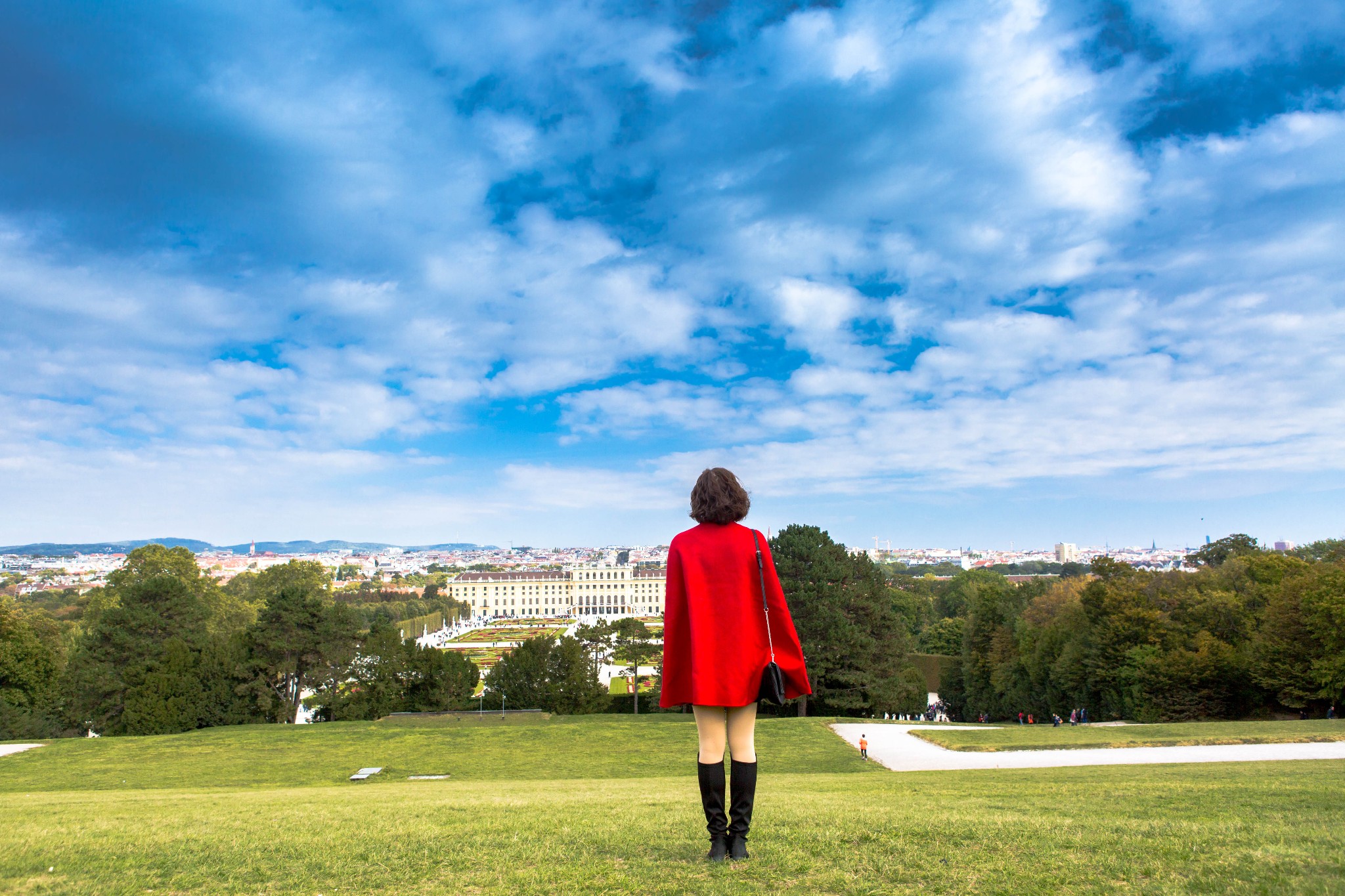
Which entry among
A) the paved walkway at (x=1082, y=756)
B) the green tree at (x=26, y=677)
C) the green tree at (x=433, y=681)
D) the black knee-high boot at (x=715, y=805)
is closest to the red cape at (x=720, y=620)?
the black knee-high boot at (x=715, y=805)

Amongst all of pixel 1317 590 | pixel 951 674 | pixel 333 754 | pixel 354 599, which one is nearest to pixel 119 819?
pixel 333 754

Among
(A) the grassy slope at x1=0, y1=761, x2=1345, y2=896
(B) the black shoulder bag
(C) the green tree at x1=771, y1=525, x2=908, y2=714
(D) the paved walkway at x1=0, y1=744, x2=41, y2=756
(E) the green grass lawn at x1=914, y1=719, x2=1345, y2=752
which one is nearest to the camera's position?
(A) the grassy slope at x1=0, y1=761, x2=1345, y2=896

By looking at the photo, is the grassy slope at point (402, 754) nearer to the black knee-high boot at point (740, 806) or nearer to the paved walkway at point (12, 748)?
the paved walkway at point (12, 748)

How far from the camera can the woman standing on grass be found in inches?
178

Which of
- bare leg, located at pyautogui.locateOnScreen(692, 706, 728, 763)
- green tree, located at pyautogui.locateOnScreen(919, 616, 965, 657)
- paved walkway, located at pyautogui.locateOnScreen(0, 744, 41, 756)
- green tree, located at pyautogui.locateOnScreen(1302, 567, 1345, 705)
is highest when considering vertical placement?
bare leg, located at pyautogui.locateOnScreen(692, 706, 728, 763)

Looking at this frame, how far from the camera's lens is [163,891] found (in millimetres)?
4320

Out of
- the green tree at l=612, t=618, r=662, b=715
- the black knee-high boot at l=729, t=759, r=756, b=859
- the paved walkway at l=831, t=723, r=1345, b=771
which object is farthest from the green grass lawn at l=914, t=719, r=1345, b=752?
the black knee-high boot at l=729, t=759, r=756, b=859

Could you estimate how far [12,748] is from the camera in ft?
82.2

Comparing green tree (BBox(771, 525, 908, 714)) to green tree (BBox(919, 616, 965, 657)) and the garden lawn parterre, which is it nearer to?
green tree (BBox(919, 616, 965, 657))

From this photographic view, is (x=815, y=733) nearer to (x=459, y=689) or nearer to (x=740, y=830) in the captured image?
(x=459, y=689)

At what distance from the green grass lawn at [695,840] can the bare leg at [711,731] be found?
626 millimetres

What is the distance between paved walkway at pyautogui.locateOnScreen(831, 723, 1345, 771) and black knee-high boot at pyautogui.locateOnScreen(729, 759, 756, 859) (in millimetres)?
13492

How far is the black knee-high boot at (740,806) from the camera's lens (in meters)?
4.51

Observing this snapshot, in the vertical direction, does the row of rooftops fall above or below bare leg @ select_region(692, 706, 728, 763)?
below
